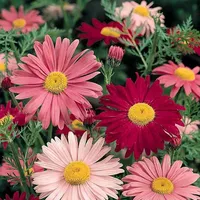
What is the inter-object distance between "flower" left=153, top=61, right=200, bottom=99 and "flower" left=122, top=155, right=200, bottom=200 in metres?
0.28

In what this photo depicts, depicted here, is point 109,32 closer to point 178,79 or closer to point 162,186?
point 178,79

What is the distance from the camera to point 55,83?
1.14 meters

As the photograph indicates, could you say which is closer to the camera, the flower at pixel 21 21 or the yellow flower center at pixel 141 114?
the yellow flower center at pixel 141 114

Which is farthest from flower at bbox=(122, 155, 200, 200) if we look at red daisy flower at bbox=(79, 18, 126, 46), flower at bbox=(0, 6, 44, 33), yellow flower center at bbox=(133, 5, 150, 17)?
flower at bbox=(0, 6, 44, 33)

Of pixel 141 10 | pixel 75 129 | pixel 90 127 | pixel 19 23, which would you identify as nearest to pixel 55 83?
pixel 90 127

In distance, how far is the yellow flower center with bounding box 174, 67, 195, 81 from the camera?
4.68 ft

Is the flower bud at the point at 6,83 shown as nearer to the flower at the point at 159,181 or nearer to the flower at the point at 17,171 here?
the flower at the point at 17,171

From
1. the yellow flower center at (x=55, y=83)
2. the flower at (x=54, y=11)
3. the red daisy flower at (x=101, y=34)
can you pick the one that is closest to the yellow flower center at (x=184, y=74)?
the red daisy flower at (x=101, y=34)

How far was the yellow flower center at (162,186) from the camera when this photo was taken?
1105mm

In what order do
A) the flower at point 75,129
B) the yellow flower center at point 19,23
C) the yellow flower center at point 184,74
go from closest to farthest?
the flower at point 75,129, the yellow flower center at point 184,74, the yellow flower center at point 19,23

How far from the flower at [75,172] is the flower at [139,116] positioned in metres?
0.05

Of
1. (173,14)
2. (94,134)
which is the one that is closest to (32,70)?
(94,134)

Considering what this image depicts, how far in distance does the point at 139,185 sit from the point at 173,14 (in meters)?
1.93

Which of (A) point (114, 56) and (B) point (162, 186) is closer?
(B) point (162, 186)
